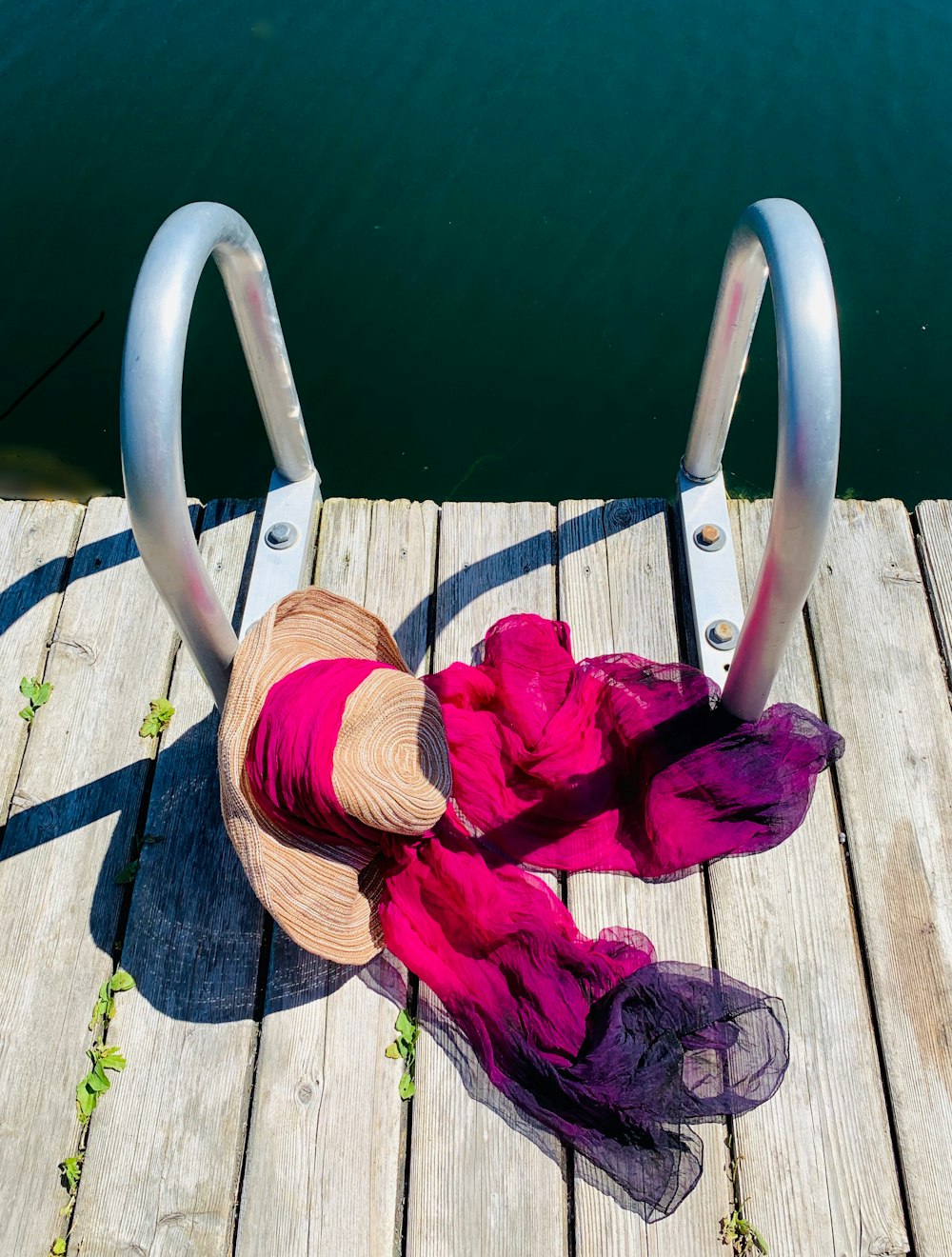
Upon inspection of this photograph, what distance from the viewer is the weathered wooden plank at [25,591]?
2064 mm

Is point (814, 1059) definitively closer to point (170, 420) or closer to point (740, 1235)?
point (740, 1235)

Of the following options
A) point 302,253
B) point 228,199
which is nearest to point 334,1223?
point 302,253

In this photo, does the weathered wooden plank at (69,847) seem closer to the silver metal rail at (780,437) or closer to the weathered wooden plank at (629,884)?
the weathered wooden plank at (629,884)

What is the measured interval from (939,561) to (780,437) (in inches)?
35.6

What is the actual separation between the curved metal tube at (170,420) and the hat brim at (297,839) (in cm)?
8

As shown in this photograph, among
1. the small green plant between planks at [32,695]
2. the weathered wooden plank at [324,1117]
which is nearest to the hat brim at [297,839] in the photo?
the weathered wooden plank at [324,1117]

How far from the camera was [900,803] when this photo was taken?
193 cm

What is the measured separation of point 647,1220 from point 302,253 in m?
3.25

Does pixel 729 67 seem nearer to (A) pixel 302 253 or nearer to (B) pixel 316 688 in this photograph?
A: (A) pixel 302 253

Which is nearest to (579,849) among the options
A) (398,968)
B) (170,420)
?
(398,968)

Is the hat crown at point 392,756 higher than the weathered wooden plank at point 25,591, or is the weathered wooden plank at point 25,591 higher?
the weathered wooden plank at point 25,591

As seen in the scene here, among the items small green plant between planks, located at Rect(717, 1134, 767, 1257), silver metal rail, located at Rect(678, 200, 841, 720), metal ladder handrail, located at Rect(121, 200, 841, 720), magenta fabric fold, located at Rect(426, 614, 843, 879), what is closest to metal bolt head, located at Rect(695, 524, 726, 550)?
silver metal rail, located at Rect(678, 200, 841, 720)

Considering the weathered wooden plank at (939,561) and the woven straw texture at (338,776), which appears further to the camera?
the weathered wooden plank at (939,561)

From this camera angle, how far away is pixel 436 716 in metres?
1.92
